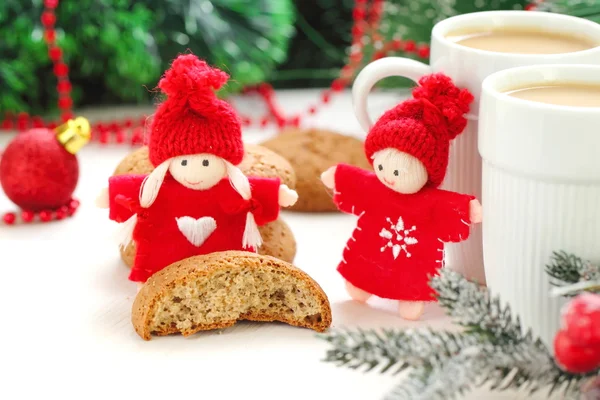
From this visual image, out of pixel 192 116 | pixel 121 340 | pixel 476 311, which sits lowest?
pixel 121 340

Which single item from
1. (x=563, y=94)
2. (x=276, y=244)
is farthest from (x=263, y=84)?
(x=563, y=94)

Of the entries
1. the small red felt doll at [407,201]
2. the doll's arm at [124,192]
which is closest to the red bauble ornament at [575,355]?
the small red felt doll at [407,201]

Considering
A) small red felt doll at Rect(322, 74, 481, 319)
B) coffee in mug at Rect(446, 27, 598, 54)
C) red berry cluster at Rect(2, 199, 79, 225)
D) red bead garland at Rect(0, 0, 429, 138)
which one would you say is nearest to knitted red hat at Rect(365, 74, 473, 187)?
small red felt doll at Rect(322, 74, 481, 319)

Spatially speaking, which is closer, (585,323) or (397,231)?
(585,323)

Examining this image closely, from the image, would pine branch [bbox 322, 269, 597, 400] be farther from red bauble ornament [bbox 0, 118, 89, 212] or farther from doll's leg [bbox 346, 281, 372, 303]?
red bauble ornament [bbox 0, 118, 89, 212]

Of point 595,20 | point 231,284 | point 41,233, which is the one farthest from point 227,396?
point 595,20

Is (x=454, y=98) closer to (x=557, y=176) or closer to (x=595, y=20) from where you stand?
(x=557, y=176)

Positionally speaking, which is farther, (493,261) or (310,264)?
(310,264)

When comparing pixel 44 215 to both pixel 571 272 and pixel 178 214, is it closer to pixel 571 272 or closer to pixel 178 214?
pixel 178 214
